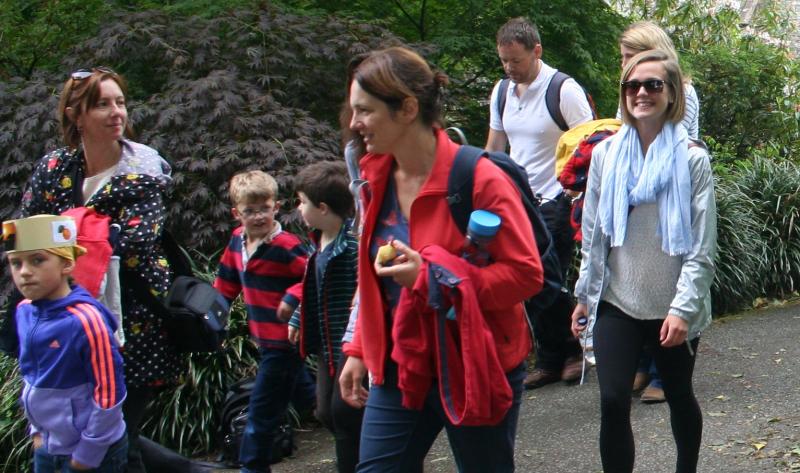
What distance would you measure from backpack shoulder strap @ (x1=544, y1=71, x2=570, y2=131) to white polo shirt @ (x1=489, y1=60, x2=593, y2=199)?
0.02 meters

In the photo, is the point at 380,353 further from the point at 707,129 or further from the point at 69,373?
the point at 707,129

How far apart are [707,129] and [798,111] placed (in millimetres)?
1168

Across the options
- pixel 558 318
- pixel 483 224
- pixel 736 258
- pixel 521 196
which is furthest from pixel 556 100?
pixel 483 224

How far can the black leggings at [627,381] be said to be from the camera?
4.17 metres

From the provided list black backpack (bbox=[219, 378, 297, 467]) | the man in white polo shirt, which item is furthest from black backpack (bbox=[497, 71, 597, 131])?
black backpack (bbox=[219, 378, 297, 467])

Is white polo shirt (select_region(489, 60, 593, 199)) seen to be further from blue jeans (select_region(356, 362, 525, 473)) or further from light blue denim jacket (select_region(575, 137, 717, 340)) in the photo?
blue jeans (select_region(356, 362, 525, 473))

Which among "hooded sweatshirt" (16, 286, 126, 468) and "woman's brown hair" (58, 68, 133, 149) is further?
"woman's brown hair" (58, 68, 133, 149)

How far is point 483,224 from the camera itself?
121 inches

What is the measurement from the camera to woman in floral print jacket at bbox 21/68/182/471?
4508mm

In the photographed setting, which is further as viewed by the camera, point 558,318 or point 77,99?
point 558,318

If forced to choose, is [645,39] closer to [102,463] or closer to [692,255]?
[692,255]

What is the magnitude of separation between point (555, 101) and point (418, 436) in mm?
3665

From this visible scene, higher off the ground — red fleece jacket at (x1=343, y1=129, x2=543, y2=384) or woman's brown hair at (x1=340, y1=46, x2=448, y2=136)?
woman's brown hair at (x1=340, y1=46, x2=448, y2=136)

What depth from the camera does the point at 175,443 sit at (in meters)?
6.52
